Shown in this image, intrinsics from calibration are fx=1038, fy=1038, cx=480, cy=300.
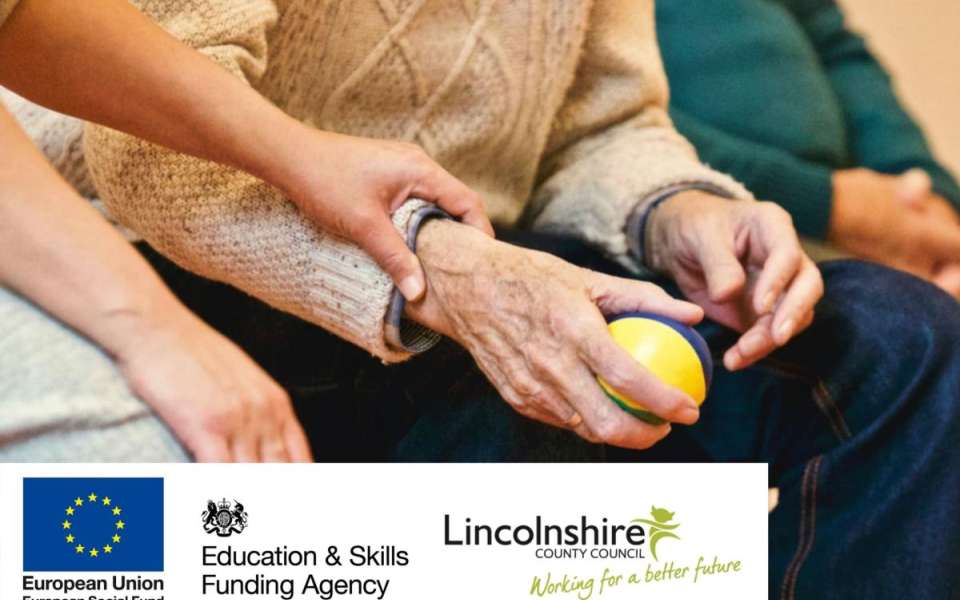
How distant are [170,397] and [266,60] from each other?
1.08ft

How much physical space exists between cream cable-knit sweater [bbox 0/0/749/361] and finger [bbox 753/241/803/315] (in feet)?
0.35

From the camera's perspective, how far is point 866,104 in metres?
1.49

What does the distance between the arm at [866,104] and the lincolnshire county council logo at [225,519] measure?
3.74 feet

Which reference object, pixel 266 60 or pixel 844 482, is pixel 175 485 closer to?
pixel 266 60

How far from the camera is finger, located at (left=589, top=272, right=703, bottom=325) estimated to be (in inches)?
25.2

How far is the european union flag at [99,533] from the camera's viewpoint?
0.58 meters

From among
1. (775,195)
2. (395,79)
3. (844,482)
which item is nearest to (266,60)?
(395,79)

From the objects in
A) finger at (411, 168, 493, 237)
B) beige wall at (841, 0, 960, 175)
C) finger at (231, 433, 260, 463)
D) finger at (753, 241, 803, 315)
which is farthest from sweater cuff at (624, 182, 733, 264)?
beige wall at (841, 0, 960, 175)

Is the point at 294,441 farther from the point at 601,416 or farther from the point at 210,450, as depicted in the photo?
the point at 601,416

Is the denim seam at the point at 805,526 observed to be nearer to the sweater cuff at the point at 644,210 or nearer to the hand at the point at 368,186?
the sweater cuff at the point at 644,210

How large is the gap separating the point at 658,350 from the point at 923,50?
4.58 ft

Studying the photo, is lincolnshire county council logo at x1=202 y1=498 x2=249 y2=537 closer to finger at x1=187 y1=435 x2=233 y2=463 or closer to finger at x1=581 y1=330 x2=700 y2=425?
finger at x1=187 y1=435 x2=233 y2=463

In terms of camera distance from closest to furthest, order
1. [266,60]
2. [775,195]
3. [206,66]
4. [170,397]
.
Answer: [170,397], [206,66], [266,60], [775,195]

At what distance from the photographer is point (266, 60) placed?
30.7 inches
